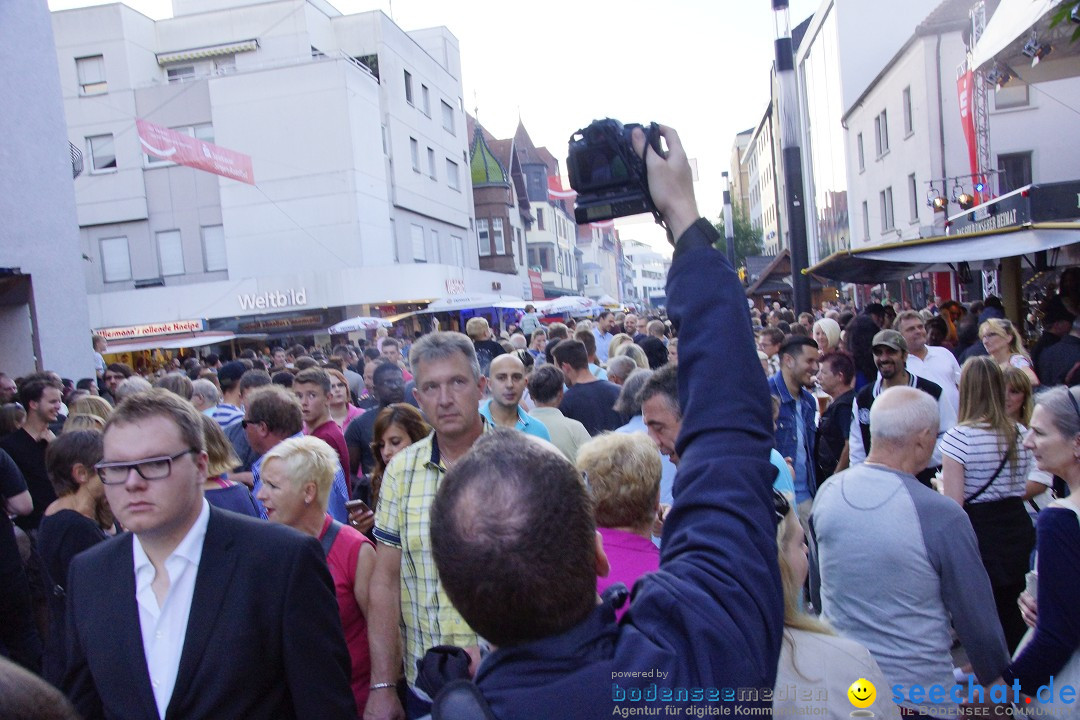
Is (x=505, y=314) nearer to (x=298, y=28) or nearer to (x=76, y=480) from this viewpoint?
(x=298, y=28)

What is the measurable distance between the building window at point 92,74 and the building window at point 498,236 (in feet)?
65.3

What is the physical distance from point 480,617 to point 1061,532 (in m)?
2.33

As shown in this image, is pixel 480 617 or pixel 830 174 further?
pixel 830 174

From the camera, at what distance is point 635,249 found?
162875 mm

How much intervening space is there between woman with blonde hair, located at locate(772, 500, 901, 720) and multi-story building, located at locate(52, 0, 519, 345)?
26.4 metres

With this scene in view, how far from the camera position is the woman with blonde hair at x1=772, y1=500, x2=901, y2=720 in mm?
1978

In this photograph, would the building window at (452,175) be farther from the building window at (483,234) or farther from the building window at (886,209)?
the building window at (886,209)

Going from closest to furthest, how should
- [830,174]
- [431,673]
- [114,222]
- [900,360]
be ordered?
[431,673] < [900,360] < [114,222] < [830,174]

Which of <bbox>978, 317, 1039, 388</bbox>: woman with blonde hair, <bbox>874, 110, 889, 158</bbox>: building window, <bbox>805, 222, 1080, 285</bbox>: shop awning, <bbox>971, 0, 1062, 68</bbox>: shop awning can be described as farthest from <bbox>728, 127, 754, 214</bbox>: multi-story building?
<bbox>978, 317, 1039, 388</bbox>: woman with blonde hair

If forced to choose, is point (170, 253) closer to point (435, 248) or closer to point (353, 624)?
point (435, 248)

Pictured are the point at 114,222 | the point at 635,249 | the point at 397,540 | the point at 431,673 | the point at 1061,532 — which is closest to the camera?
the point at 431,673

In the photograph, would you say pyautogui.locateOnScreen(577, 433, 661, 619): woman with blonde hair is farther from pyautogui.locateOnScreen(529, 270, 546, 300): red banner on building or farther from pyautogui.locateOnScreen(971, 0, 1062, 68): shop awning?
pyautogui.locateOnScreen(529, 270, 546, 300): red banner on building

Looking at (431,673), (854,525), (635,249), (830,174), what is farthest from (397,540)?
(635,249)

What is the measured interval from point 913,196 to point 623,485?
81.4 ft
